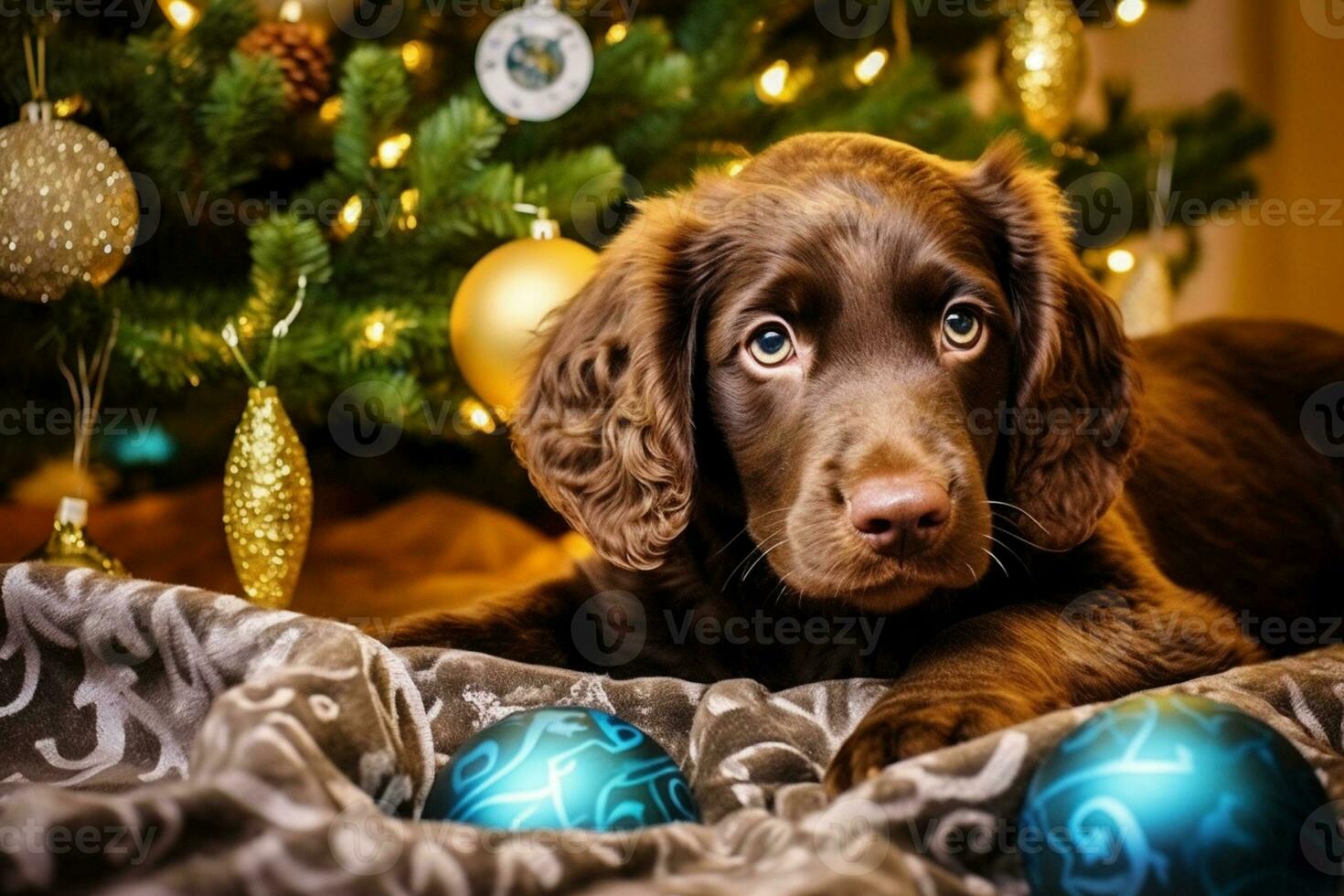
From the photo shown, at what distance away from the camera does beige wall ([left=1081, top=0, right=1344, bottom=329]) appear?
5.09 meters

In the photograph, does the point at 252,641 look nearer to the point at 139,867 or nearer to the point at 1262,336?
the point at 139,867

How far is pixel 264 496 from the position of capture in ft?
6.91

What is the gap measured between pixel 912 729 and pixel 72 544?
1.44 metres

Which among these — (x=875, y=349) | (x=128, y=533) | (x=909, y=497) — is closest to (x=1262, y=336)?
(x=875, y=349)

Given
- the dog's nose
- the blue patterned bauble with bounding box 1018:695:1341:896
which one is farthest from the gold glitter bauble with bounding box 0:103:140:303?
the blue patterned bauble with bounding box 1018:695:1341:896

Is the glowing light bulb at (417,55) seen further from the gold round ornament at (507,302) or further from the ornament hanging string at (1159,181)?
the ornament hanging string at (1159,181)

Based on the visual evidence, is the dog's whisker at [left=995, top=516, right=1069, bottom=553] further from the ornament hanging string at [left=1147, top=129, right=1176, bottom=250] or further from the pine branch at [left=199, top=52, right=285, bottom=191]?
the ornament hanging string at [left=1147, top=129, right=1176, bottom=250]

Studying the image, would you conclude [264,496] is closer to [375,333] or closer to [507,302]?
[375,333]

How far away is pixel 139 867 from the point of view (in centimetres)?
90

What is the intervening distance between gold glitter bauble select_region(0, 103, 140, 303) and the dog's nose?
4.19 ft

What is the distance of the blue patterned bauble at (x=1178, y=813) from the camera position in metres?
0.99

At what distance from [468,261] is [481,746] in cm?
160

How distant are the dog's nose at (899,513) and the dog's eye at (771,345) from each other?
1.03ft

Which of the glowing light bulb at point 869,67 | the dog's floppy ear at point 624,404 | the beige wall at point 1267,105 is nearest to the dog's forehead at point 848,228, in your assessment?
the dog's floppy ear at point 624,404
